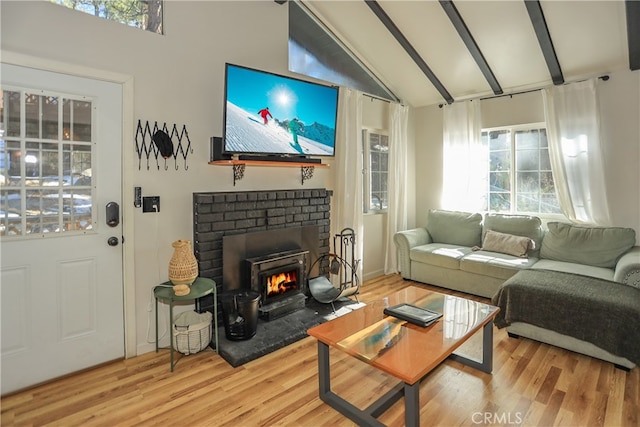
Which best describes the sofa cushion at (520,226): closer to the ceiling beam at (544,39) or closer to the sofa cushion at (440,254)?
the sofa cushion at (440,254)

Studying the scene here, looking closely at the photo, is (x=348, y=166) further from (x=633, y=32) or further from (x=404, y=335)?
(x=633, y=32)

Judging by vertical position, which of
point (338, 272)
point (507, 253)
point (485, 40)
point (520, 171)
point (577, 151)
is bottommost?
point (338, 272)

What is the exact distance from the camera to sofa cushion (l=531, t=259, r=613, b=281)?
3.12m

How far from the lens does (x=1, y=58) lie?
6.49ft

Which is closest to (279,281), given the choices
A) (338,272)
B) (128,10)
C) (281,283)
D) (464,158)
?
(281,283)

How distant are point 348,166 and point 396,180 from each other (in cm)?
100

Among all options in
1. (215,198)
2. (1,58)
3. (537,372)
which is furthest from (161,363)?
(537,372)

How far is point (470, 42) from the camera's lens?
11.5 ft

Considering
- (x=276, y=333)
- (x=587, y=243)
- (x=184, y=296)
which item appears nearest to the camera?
(x=184, y=296)

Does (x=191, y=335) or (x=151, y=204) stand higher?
(x=151, y=204)

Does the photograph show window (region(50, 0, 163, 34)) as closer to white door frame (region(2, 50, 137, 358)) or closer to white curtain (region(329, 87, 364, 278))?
white door frame (region(2, 50, 137, 358))

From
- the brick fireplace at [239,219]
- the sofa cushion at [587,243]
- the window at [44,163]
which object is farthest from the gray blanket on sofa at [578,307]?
the window at [44,163]

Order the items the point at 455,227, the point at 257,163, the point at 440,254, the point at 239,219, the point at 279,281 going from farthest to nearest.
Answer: the point at 455,227 → the point at 440,254 → the point at 279,281 → the point at 239,219 → the point at 257,163

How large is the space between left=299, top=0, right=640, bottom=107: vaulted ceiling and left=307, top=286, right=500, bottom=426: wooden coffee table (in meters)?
2.61
